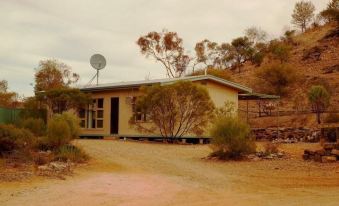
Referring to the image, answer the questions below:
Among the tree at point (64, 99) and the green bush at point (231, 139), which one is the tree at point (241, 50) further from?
the green bush at point (231, 139)

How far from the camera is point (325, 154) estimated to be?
45.9ft

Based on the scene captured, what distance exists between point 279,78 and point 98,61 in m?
17.5

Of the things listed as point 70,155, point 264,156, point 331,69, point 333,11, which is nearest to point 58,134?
point 70,155

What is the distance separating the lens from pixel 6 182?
1007 cm

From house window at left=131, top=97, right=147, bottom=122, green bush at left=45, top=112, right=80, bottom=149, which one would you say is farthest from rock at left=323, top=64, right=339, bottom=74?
green bush at left=45, top=112, right=80, bottom=149

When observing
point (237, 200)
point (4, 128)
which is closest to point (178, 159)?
point (4, 128)

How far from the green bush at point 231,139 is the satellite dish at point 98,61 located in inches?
609

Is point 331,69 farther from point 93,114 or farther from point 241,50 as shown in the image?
point 93,114

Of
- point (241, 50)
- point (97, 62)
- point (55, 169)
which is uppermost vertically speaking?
point (241, 50)

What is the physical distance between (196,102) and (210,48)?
32.1 meters

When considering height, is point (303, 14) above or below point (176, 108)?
above

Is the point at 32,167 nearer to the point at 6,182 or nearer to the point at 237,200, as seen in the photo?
the point at 6,182

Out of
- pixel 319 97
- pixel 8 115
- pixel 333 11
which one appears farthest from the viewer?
pixel 333 11

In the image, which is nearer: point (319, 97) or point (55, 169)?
point (55, 169)
